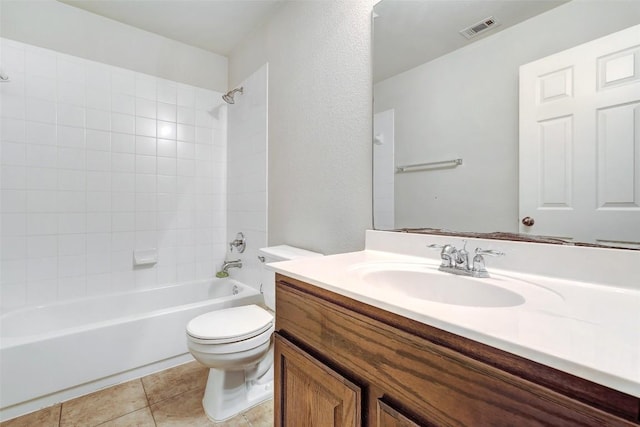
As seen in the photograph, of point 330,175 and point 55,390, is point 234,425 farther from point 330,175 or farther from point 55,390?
point 330,175

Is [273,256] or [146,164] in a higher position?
[146,164]

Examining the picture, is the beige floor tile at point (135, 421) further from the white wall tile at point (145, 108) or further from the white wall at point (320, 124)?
the white wall tile at point (145, 108)

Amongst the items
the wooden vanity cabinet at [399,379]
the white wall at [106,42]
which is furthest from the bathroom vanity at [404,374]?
the white wall at [106,42]

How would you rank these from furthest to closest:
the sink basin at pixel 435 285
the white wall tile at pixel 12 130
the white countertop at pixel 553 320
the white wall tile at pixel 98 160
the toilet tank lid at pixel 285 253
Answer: the white wall tile at pixel 98 160, the white wall tile at pixel 12 130, the toilet tank lid at pixel 285 253, the sink basin at pixel 435 285, the white countertop at pixel 553 320

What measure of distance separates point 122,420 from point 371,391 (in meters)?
1.43

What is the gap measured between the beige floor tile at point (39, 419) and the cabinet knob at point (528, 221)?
217 cm

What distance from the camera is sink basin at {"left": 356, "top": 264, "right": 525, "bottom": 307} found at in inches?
29.9

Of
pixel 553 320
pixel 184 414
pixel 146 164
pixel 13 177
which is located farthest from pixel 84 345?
pixel 553 320

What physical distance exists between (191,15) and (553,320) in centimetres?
263

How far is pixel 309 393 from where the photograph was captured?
2.51ft

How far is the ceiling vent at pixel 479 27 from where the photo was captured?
3.05 feet

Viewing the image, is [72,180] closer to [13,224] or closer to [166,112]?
[13,224]

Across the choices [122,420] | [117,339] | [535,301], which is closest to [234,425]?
[122,420]

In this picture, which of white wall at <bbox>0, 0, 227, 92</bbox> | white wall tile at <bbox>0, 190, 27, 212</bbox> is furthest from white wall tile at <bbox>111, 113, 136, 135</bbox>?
white wall tile at <bbox>0, 190, 27, 212</bbox>
